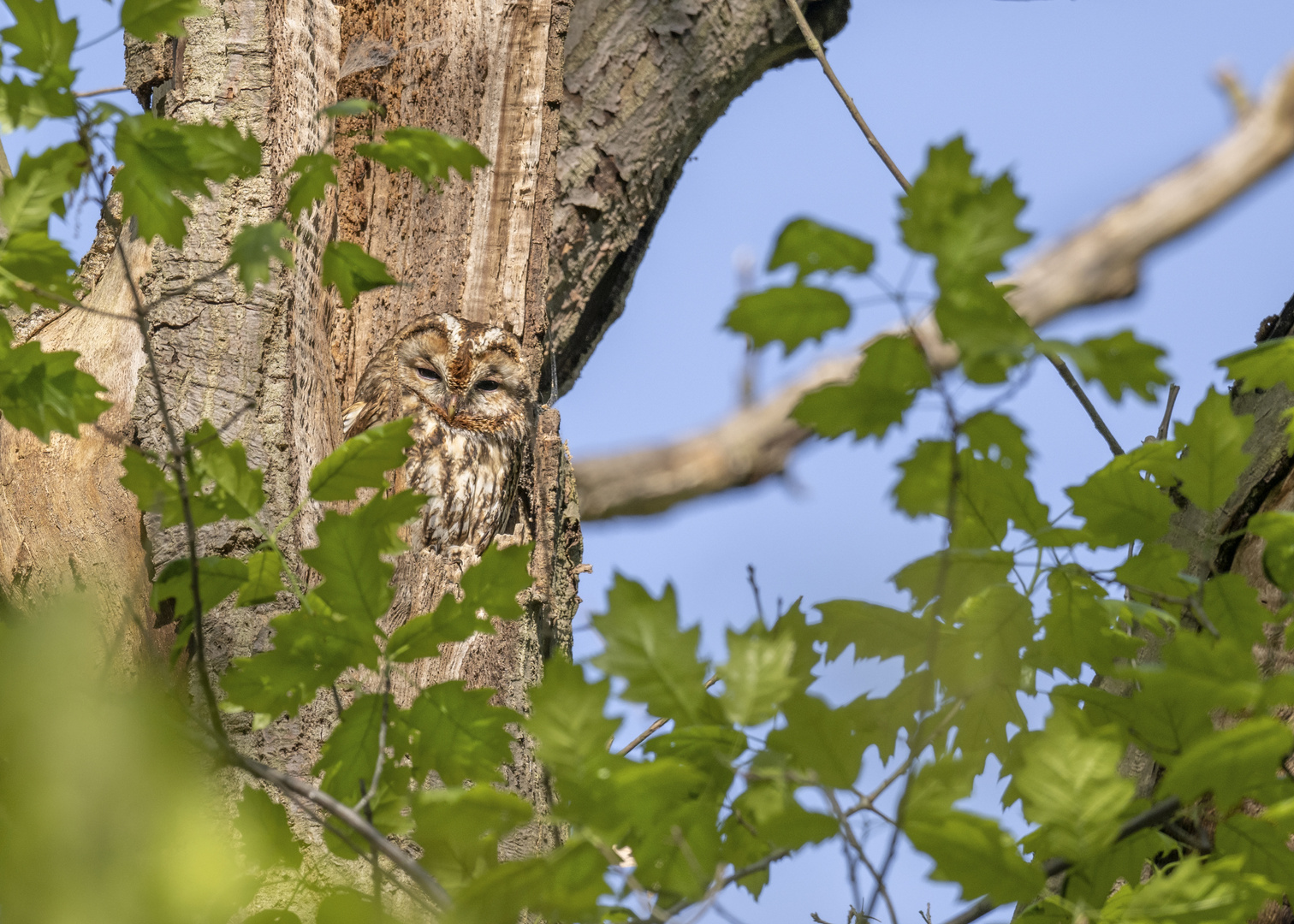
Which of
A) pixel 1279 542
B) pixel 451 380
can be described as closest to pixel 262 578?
pixel 1279 542

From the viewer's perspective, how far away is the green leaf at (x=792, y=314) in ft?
2.14

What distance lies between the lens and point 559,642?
2.07 metres

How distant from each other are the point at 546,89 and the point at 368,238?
50cm

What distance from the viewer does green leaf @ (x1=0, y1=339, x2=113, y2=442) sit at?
101 centimetres

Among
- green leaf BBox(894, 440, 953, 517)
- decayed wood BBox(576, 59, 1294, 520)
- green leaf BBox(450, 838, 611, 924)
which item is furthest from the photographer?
decayed wood BBox(576, 59, 1294, 520)

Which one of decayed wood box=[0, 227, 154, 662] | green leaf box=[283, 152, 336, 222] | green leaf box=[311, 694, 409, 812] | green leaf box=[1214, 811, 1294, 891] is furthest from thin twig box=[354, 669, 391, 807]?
decayed wood box=[0, 227, 154, 662]

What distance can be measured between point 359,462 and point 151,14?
1.51ft

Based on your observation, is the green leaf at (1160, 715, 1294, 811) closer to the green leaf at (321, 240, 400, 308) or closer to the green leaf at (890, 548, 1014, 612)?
the green leaf at (890, 548, 1014, 612)

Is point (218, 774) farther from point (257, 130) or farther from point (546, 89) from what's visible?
point (546, 89)

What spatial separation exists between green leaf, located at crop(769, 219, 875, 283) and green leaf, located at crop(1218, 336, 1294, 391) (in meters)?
0.66

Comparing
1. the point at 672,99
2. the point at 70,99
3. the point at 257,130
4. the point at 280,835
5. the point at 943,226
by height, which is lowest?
the point at 280,835

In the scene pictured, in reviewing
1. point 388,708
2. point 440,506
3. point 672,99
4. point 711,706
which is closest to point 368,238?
point 440,506

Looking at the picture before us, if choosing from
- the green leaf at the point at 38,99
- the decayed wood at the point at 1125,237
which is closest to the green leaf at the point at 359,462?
the green leaf at the point at 38,99

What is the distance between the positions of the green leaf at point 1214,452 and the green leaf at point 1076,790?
37 centimetres
